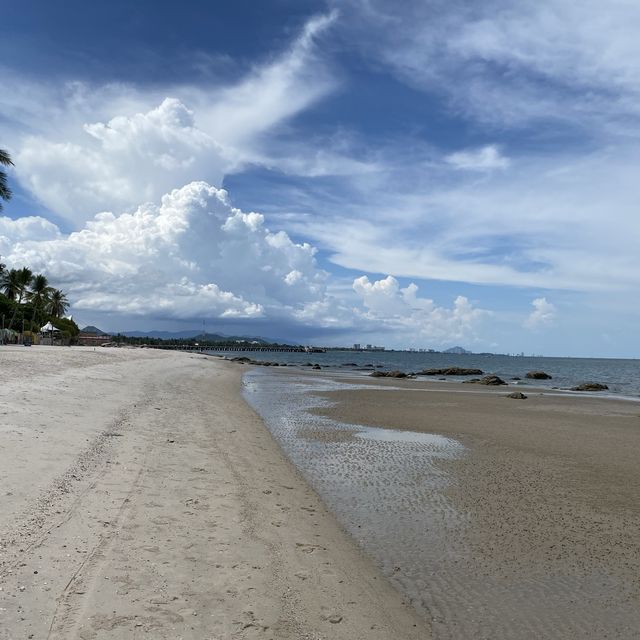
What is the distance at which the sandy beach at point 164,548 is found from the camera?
4496 mm

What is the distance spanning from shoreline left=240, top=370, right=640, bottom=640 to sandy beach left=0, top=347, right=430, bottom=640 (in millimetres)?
704

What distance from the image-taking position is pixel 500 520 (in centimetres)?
869

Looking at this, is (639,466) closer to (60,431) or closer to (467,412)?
(467,412)

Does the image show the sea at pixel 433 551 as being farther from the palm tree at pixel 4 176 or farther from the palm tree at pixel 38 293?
the palm tree at pixel 38 293

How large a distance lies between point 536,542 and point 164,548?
17.7 ft

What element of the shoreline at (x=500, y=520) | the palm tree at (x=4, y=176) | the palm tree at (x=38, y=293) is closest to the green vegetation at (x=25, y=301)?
the palm tree at (x=38, y=293)

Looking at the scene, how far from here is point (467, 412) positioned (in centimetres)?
2464

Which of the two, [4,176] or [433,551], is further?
[4,176]

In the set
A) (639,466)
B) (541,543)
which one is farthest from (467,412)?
(541,543)

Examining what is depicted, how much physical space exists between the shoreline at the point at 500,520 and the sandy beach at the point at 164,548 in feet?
2.31

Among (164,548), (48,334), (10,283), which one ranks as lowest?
(164,548)

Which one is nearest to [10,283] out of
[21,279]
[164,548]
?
[21,279]

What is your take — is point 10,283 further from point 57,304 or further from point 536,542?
point 536,542

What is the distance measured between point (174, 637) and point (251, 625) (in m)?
0.71
